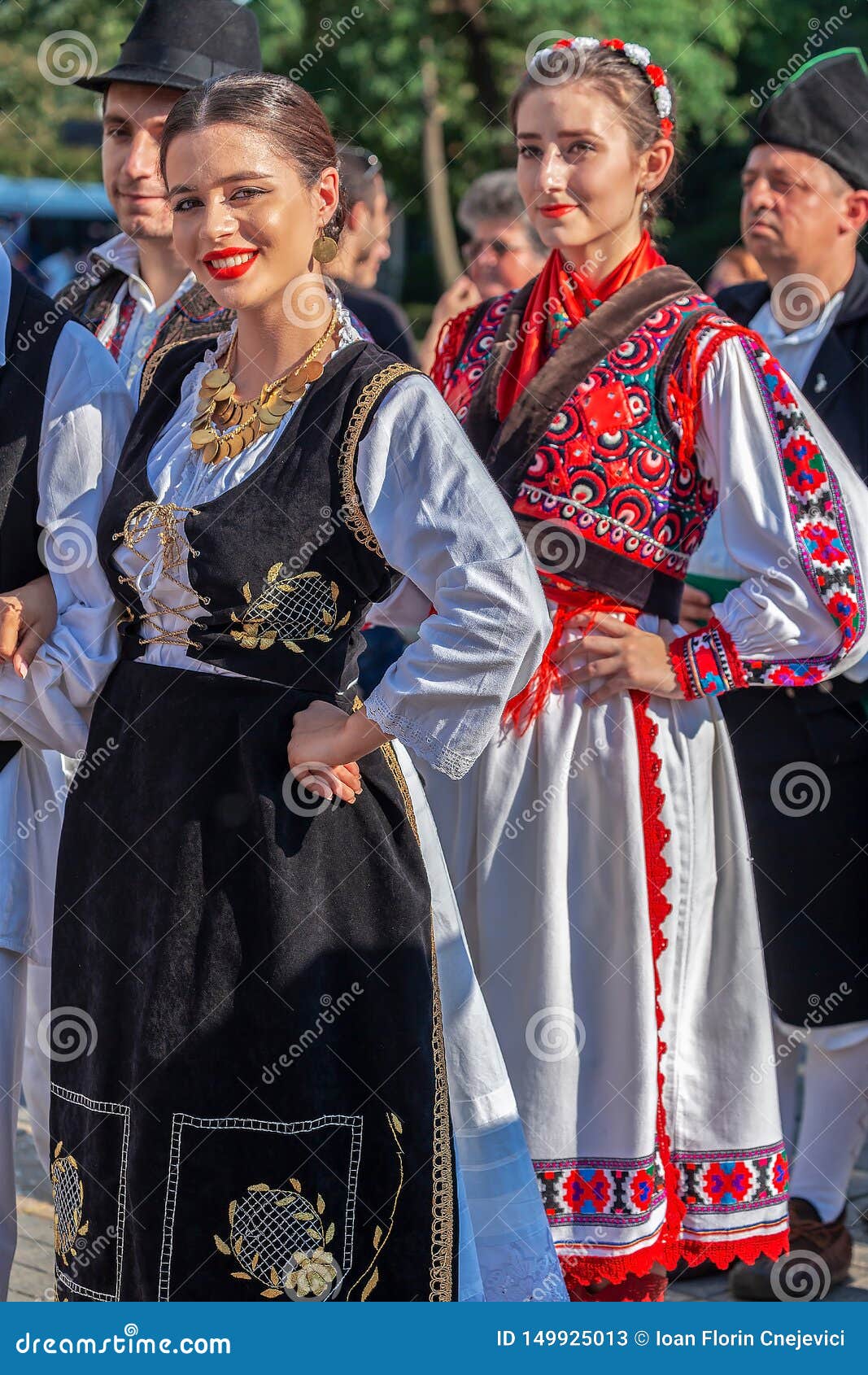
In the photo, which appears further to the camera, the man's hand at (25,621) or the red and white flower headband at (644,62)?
the red and white flower headband at (644,62)

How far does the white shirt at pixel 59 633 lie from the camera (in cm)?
248

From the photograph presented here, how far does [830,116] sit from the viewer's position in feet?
12.9

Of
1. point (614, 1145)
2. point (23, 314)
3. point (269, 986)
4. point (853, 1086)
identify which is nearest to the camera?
point (269, 986)

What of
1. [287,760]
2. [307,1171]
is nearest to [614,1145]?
[307,1171]

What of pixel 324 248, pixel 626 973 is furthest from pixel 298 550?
pixel 626 973

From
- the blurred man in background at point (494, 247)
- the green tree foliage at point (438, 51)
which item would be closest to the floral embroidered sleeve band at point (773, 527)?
the blurred man in background at point (494, 247)

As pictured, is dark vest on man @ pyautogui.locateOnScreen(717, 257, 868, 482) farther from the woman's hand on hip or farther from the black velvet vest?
the woman's hand on hip

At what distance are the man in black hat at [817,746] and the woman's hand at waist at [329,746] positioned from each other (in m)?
1.50

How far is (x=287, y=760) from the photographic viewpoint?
89.8 inches

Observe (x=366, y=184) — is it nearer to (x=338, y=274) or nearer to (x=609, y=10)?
(x=338, y=274)

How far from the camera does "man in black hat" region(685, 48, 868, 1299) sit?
3707 millimetres

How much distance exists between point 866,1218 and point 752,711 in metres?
1.18

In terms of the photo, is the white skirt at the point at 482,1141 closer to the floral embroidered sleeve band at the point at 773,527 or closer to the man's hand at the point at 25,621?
the man's hand at the point at 25,621

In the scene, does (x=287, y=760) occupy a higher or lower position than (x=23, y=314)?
lower
